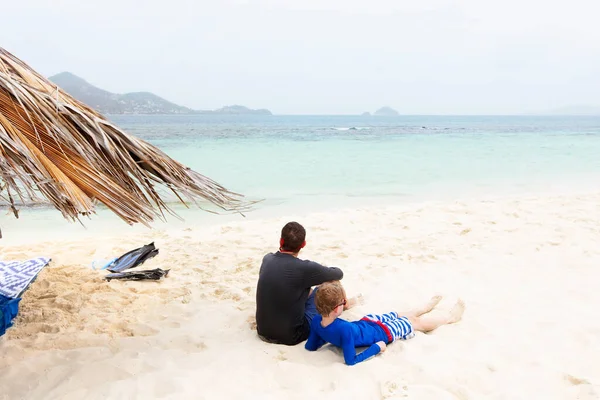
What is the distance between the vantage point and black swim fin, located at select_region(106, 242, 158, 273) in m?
4.46

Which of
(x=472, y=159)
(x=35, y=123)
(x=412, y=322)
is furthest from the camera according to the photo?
(x=472, y=159)

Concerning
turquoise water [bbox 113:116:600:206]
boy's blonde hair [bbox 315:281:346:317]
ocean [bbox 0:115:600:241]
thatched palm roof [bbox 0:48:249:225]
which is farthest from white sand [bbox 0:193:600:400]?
turquoise water [bbox 113:116:600:206]

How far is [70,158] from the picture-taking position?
247 cm

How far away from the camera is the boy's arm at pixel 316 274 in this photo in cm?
294

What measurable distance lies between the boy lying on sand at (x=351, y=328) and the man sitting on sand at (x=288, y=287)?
10 centimetres

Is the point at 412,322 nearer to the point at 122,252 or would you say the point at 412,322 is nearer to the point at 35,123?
the point at 35,123

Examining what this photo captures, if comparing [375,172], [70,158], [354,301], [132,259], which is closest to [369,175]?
[375,172]

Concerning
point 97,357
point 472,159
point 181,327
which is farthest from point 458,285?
point 472,159

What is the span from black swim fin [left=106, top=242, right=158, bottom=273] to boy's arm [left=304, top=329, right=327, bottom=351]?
224cm

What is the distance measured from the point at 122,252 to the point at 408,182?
27.1ft

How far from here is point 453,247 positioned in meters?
5.16

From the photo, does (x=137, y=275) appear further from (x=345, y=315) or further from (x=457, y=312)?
(x=457, y=312)

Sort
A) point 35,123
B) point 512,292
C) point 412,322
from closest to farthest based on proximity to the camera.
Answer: point 35,123, point 412,322, point 512,292

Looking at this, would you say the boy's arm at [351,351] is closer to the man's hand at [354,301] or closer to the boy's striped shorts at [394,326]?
the boy's striped shorts at [394,326]
